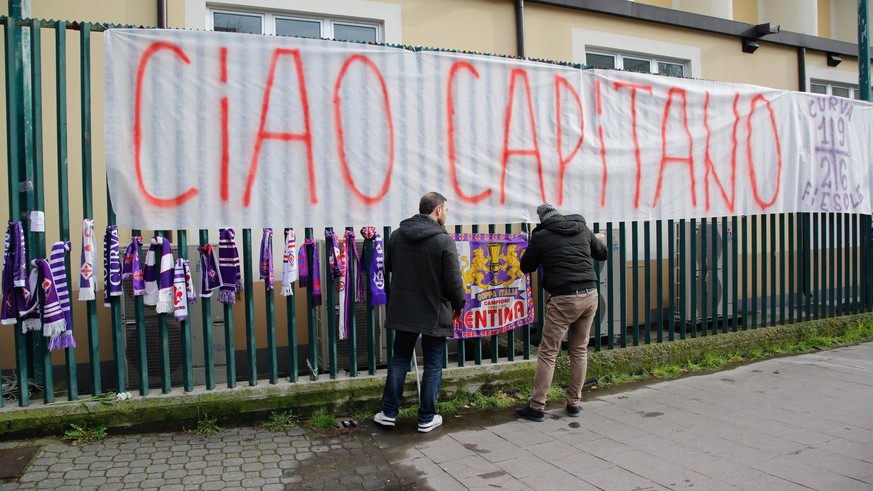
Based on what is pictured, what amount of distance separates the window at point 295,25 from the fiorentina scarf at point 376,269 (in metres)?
2.85

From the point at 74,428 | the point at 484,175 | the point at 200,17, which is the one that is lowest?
the point at 74,428

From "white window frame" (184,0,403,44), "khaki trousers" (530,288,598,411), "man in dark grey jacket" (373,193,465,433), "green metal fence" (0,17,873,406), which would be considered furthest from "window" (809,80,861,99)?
"man in dark grey jacket" (373,193,465,433)

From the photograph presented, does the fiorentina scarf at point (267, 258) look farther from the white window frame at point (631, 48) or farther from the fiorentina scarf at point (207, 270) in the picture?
the white window frame at point (631, 48)

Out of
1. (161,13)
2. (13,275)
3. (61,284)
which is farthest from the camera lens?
(161,13)

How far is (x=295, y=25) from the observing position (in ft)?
23.6

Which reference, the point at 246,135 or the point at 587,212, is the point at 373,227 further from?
the point at 587,212

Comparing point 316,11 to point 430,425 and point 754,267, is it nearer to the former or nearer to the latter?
point 430,425

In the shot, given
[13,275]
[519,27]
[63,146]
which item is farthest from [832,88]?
[13,275]

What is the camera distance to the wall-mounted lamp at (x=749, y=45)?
10.0 metres

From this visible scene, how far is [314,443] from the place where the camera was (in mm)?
4574

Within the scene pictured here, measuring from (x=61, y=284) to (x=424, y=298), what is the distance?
2.56 m

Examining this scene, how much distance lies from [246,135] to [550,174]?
106 inches

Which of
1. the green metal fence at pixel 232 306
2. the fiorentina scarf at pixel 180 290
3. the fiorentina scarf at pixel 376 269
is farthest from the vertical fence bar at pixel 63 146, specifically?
the fiorentina scarf at pixel 376 269

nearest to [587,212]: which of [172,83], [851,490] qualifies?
[851,490]
